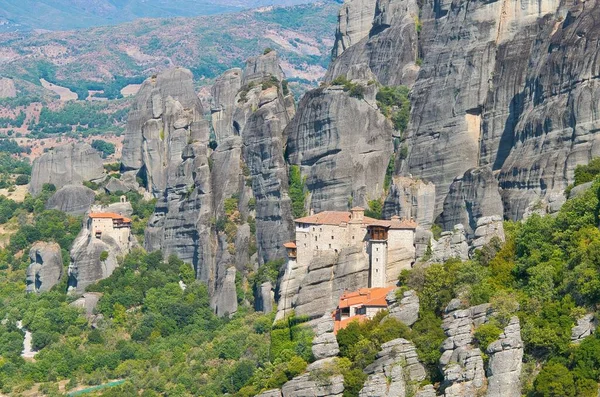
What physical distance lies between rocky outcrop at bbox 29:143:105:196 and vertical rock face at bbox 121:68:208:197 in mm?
3157

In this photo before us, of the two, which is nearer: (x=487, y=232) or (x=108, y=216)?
(x=487, y=232)

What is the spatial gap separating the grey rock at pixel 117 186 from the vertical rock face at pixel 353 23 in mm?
16661

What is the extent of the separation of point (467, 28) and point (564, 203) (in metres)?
26.4

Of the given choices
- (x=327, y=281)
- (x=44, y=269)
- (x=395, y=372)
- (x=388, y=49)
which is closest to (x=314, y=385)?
(x=395, y=372)

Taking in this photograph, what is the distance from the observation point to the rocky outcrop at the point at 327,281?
7350cm

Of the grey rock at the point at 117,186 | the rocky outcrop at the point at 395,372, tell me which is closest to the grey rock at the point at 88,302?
the grey rock at the point at 117,186

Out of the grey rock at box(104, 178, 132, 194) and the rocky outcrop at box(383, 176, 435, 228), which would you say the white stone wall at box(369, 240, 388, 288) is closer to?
the rocky outcrop at box(383, 176, 435, 228)

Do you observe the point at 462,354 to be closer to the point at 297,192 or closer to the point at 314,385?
the point at 314,385

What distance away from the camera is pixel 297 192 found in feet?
303

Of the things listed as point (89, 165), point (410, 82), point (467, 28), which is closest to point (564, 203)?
point (467, 28)

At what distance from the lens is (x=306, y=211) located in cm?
9094

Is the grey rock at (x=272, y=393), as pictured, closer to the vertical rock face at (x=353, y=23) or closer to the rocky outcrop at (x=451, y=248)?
the rocky outcrop at (x=451, y=248)

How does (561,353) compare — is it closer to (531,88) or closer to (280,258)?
(531,88)

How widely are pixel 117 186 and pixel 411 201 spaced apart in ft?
104
